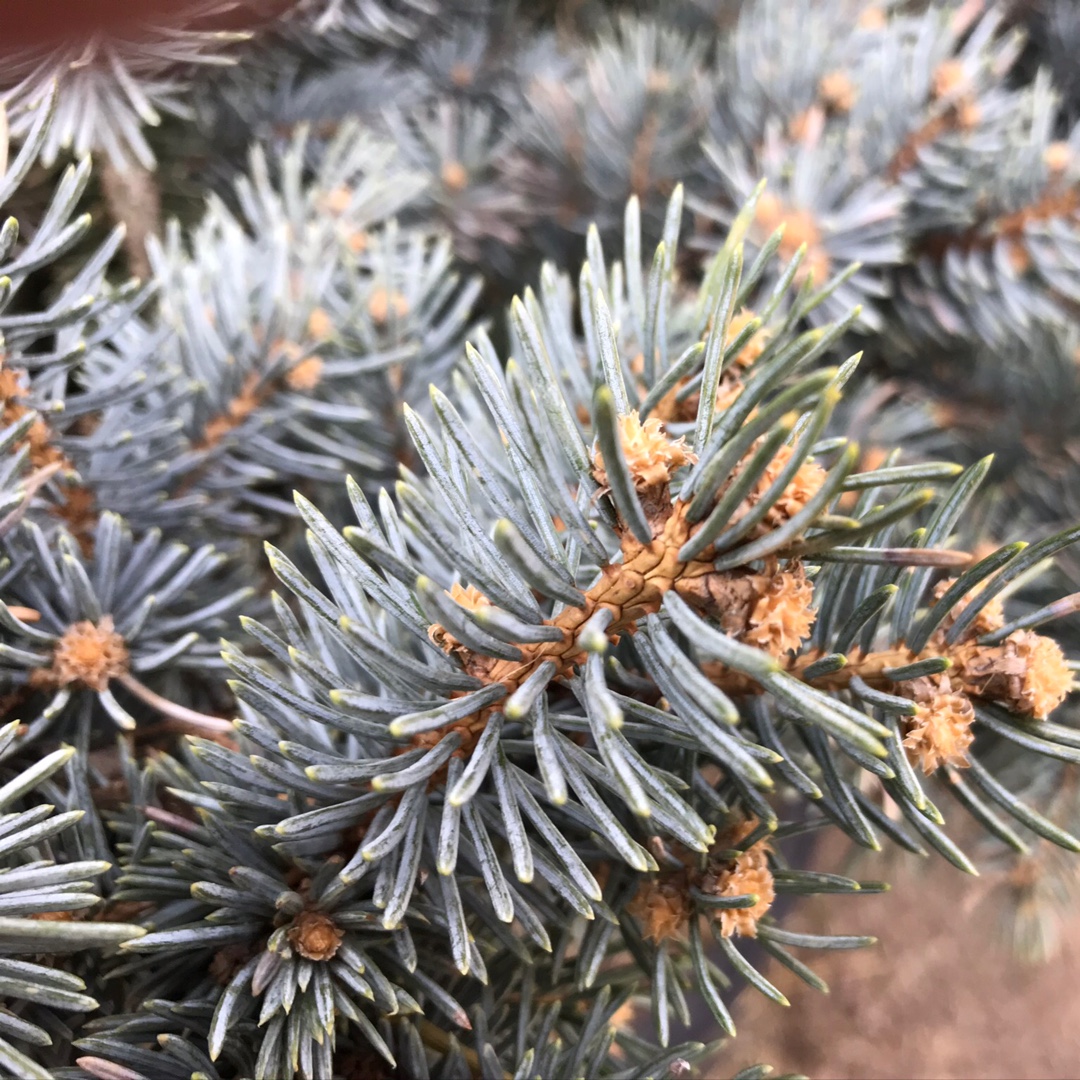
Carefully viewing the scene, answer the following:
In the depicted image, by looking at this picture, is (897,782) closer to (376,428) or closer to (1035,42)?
(376,428)

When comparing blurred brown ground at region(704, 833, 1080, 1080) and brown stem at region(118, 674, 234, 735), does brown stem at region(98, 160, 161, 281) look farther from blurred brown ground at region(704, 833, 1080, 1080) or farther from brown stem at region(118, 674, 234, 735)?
blurred brown ground at region(704, 833, 1080, 1080)

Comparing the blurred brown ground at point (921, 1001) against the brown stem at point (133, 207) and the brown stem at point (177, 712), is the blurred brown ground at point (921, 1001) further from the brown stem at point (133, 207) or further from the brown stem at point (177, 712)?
the brown stem at point (133, 207)

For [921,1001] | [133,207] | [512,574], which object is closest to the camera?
[512,574]

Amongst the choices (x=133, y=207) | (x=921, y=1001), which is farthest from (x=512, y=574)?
(x=921, y=1001)

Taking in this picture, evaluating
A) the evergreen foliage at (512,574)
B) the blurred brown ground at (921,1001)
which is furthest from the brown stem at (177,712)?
the blurred brown ground at (921,1001)

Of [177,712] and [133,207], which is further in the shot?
[133,207]

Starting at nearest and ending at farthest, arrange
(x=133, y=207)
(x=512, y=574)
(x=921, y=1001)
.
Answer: (x=512, y=574)
(x=133, y=207)
(x=921, y=1001)

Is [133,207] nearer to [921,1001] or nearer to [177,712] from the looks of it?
[177,712]
